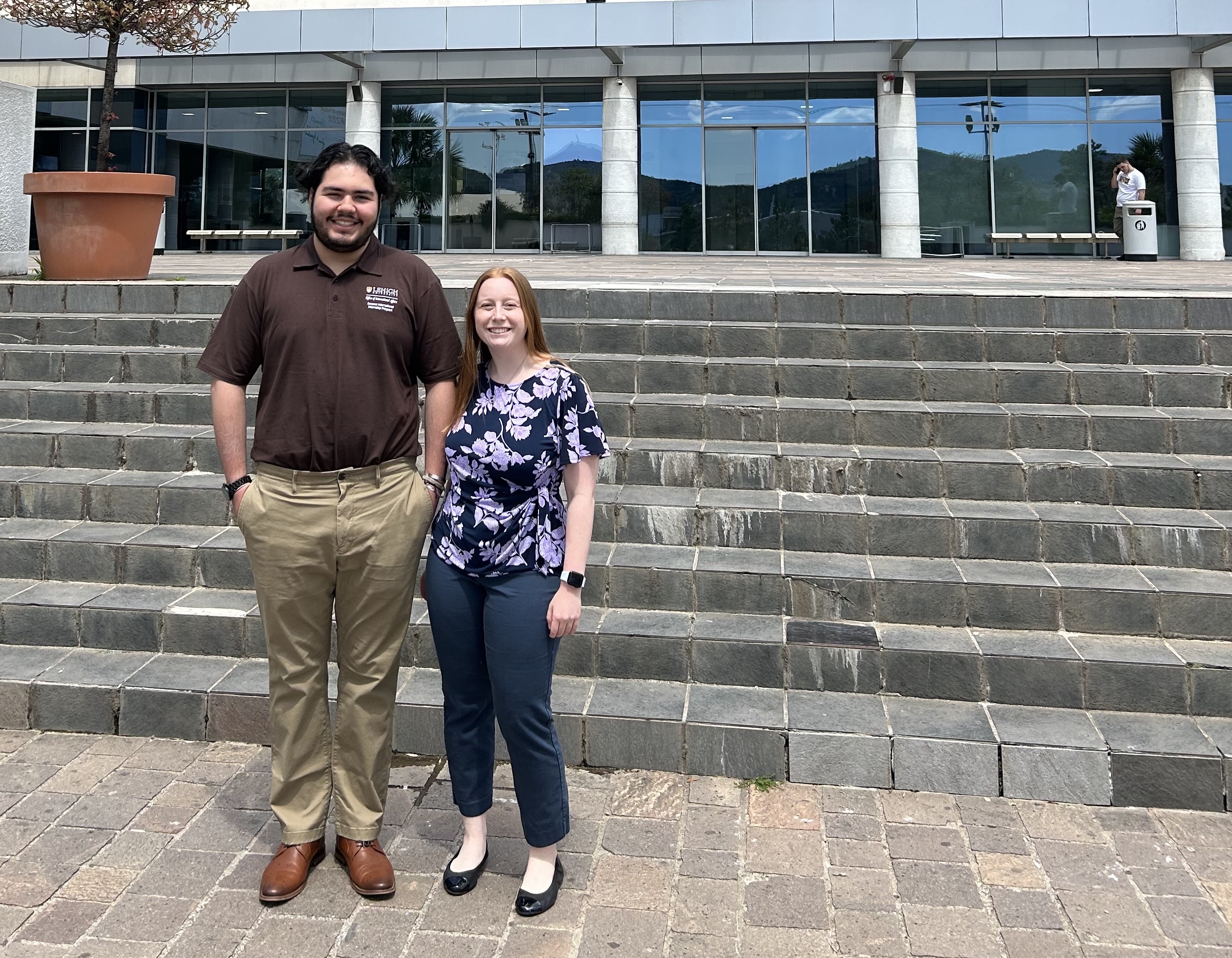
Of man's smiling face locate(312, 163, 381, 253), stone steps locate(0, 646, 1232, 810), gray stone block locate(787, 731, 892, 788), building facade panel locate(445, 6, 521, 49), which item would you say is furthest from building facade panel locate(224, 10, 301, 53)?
gray stone block locate(787, 731, 892, 788)

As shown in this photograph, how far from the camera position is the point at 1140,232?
16953 mm

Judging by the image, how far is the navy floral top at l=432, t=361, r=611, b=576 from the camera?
2.82 m

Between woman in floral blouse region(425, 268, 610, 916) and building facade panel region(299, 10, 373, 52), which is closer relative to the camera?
woman in floral blouse region(425, 268, 610, 916)

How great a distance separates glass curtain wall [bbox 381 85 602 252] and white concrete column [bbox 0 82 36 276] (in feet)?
36.4

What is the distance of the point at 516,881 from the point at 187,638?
2153mm

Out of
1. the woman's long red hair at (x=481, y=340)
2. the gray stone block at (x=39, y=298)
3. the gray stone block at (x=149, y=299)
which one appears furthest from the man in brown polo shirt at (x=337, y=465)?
the gray stone block at (x=39, y=298)

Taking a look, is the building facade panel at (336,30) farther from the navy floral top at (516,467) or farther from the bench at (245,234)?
the navy floral top at (516,467)

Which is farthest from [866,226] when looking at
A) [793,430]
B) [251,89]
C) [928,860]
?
[928,860]

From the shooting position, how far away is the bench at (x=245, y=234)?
2086 centimetres

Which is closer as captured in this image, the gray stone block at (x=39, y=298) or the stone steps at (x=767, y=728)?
the stone steps at (x=767, y=728)

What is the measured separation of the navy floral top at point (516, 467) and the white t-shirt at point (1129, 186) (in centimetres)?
1708

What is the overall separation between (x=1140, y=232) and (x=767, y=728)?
1633cm

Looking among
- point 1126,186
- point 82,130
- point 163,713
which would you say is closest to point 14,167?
point 163,713

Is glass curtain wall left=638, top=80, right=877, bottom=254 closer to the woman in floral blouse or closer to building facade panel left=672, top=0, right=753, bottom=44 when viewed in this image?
building facade panel left=672, top=0, right=753, bottom=44
